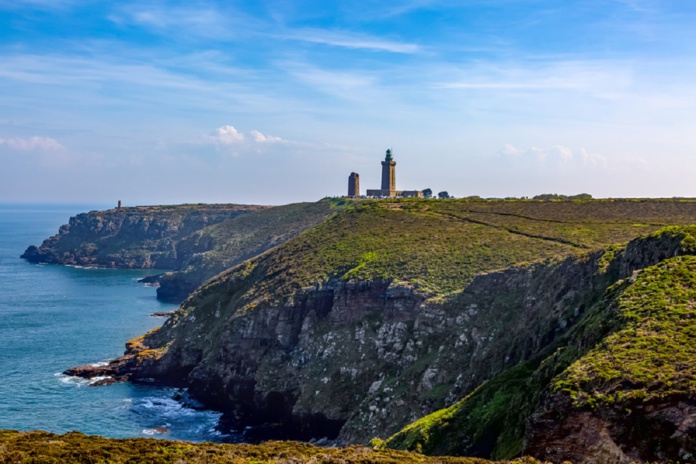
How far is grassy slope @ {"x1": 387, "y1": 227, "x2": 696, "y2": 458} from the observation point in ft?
80.6

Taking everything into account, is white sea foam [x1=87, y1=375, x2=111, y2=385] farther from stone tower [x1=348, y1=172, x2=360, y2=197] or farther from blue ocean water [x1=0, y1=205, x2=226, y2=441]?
stone tower [x1=348, y1=172, x2=360, y2=197]

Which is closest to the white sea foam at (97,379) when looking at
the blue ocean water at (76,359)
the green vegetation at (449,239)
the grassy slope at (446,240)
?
the blue ocean water at (76,359)

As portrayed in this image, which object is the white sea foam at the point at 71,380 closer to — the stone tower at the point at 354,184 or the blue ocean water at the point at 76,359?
the blue ocean water at the point at 76,359

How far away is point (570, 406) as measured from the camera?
987 inches

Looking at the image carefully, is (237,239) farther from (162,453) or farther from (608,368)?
(608,368)

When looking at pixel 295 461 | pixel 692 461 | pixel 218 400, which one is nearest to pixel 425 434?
pixel 295 461

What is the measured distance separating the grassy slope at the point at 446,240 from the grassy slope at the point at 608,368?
29.6 meters

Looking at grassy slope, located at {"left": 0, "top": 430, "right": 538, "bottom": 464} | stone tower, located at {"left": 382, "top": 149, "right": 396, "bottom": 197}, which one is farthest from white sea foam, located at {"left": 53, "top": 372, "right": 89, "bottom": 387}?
stone tower, located at {"left": 382, "top": 149, "right": 396, "bottom": 197}

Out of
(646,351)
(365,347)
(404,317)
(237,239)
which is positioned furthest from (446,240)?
(237,239)

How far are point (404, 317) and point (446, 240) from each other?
711 inches

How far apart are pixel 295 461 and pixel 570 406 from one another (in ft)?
38.1

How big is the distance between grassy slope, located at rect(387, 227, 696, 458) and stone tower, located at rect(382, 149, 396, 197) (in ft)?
389

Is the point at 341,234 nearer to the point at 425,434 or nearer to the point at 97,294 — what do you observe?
the point at 425,434

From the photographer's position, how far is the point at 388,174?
514 ft
